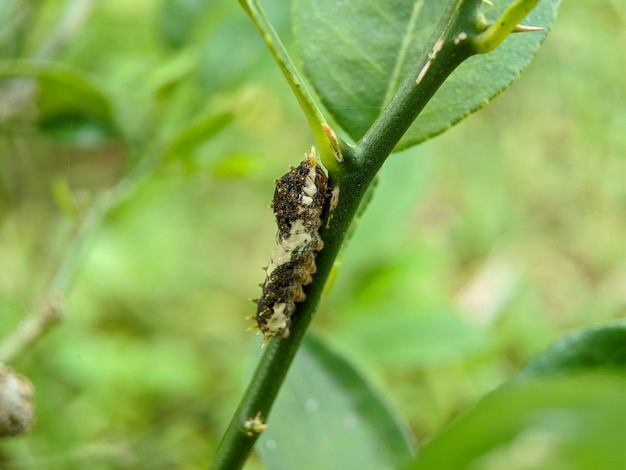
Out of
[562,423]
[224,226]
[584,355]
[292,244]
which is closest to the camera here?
[562,423]

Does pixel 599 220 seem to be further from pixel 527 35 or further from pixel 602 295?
pixel 527 35

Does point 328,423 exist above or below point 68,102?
below

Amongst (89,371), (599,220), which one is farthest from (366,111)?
(599,220)

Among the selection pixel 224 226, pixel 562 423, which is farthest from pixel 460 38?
pixel 224 226

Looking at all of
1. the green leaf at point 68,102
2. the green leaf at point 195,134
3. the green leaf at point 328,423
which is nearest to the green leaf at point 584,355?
the green leaf at point 328,423

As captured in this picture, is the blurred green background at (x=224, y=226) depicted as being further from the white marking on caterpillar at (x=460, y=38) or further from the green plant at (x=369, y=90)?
the white marking on caterpillar at (x=460, y=38)

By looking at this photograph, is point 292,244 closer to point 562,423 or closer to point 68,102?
point 562,423

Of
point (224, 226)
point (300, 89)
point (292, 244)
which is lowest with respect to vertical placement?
point (224, 226)

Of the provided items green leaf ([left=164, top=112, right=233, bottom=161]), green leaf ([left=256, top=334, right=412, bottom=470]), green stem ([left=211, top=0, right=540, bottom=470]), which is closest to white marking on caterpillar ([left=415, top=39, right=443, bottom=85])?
green stem ([left=211, top=0, right=540, bottom=470])
